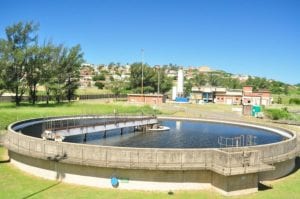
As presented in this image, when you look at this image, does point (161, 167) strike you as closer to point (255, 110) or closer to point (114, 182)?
point (114, 182)

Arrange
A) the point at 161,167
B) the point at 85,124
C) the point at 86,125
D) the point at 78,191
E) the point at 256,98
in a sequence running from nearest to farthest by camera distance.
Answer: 1. the point at 161,167
2. the point at 78,191
3. the point at 86,125
4. the point at 85,124
5. the point at 256,98

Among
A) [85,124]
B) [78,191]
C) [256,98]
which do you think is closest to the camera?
[78,191]

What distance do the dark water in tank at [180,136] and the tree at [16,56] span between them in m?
25.9

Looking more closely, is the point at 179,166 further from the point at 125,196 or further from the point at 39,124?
the point at 39,124

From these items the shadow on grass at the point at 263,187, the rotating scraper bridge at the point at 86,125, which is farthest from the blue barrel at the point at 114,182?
the rotating scraper bridge at the point at 86,125

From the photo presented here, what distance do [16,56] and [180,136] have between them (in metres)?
35.1

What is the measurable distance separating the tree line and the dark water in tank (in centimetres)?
2619

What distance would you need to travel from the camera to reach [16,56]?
5691cm

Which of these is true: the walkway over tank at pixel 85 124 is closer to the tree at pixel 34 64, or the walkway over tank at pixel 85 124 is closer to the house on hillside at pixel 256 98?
the tree at pixel 34 64

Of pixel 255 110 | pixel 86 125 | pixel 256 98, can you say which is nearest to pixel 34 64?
pixel 86 125

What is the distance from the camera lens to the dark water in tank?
103 ft

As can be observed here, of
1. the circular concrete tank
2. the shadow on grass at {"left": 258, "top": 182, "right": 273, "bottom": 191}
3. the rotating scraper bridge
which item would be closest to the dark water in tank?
the rotating scraper bridge

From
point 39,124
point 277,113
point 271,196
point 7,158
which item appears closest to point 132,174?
point 271,196

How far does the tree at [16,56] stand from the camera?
5712 centimetres
